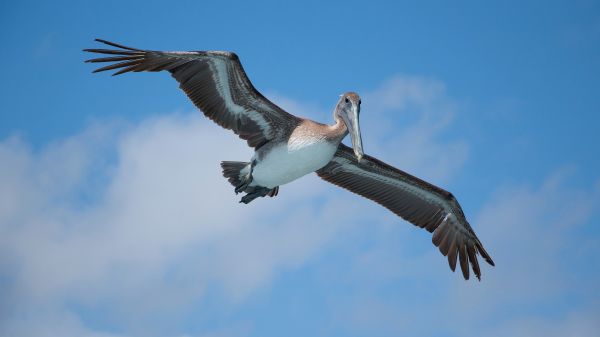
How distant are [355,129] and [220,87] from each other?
7.91ft

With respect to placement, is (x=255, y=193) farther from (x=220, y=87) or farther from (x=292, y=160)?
(x=220, y=87)

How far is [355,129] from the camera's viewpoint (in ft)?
45.4

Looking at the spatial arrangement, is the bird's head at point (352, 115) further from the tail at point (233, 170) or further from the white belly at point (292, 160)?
the tail at point (233, 170)

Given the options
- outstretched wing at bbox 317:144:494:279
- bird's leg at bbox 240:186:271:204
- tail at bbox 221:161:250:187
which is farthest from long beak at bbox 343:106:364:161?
tail at bbox 221:161:250:187

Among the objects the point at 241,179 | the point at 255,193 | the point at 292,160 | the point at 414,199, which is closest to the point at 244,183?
the point at 241,179

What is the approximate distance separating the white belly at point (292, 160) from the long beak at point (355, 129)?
1.19 ft

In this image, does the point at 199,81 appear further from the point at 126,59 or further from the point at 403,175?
the point at 403,175

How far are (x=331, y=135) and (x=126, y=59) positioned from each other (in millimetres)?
3662

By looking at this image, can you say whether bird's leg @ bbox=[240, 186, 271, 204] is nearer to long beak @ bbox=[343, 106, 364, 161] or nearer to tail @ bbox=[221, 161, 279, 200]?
tail @ bbox=[221, 161, 279, 200]

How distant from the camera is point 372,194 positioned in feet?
54.2

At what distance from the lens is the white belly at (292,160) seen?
45.5 feet

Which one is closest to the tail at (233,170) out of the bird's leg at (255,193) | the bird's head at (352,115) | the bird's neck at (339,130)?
the bird's leg at (255,193)

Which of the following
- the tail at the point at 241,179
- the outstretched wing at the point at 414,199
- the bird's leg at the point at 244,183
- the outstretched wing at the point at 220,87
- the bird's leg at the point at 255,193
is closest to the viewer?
the outstretched wing at the point at 220,87

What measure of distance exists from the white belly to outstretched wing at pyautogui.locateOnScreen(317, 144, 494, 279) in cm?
156
